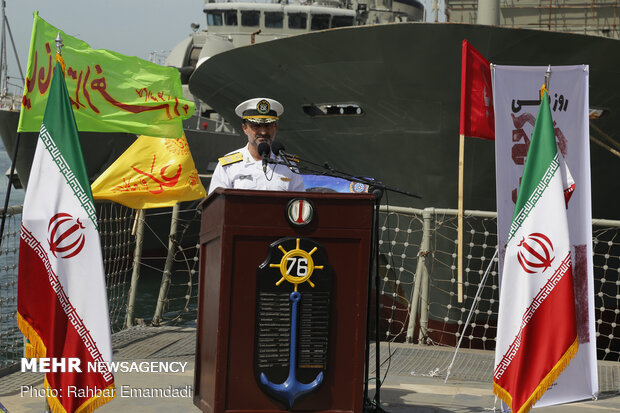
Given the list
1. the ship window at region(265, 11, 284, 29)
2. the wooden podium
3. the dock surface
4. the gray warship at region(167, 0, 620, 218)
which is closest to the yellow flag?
the dock surface

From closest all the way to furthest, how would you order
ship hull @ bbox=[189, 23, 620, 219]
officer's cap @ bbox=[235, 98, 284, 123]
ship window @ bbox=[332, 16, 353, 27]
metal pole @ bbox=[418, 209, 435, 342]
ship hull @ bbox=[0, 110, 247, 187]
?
officer's cap @ bbox=[235, 98, 284, 123] → metal pole @ bbox=[418, 209, 435, 342] → ship hull @ bbox=[189, 23, 620, 219] → ship hull @ bbox=[0, 110, 247, 187] → ship window @ bbox=[332, 16, 353, 27]

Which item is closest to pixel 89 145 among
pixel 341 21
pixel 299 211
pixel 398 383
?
pixel 341 21

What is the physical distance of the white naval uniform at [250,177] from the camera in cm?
407

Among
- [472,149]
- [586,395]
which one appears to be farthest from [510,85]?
[472,149]

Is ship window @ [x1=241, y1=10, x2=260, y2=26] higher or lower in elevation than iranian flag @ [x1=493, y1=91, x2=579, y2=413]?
higher

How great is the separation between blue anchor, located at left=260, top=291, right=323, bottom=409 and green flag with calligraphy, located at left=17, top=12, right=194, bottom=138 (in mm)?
1711

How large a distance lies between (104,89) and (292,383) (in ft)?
7.43

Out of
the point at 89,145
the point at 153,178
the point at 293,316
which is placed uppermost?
the point at 89,145

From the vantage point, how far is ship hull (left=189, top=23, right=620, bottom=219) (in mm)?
9500

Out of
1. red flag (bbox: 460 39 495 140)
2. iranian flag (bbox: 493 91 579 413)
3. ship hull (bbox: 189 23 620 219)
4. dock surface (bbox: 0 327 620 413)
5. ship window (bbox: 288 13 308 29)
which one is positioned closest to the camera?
iranian flag (bbox: 493 91 579 413)

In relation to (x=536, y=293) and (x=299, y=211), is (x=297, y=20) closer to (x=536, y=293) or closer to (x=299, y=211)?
(x=536, y=293)

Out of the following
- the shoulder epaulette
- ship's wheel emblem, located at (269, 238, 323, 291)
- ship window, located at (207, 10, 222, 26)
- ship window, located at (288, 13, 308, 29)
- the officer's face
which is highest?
ship window, located at (207, 10, 222, 26)

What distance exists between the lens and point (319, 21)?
2217cm

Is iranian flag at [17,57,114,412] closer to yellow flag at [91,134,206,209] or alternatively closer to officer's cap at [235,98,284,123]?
officer's cap at [235,98,284,123]
